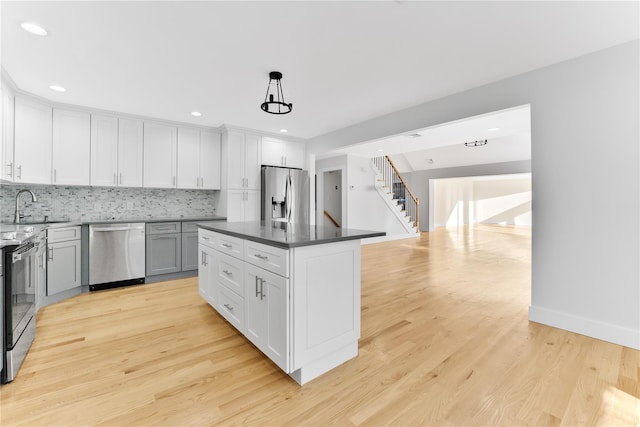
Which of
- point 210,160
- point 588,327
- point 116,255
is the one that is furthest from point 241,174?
point 588,327

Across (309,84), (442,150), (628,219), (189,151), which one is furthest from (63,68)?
(442,150)

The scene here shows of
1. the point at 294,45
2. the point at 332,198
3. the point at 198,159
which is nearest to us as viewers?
the point at 294,45

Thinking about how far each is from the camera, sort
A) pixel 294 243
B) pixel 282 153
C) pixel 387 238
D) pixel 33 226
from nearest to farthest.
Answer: pixel 294 243, pixel 33 226, pixel 282 153, pixel 387 238

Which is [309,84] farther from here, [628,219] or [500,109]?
[628,219]

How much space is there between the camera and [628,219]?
230cm

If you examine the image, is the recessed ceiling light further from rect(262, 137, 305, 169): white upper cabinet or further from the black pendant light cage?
rect(262, 137, 305, 169): white upper cabinet

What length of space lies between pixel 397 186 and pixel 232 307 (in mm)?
8741

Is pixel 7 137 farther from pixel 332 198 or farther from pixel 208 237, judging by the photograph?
pixel 332 198

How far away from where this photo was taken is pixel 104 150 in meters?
4.03

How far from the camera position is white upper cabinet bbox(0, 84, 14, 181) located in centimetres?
299

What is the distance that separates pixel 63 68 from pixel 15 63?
39cm

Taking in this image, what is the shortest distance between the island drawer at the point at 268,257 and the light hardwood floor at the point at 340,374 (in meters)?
0.72

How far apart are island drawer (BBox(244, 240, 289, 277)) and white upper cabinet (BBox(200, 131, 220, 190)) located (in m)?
3.22

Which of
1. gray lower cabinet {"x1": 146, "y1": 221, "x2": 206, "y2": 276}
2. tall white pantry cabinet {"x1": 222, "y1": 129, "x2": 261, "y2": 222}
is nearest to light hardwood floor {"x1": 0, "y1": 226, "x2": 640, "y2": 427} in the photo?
gray lower cabinet {"x1": 146, "y1": 221, "x2": 206, "y2": 276}
